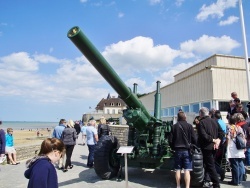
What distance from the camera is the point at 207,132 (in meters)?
6.47

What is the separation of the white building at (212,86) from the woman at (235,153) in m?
5.46

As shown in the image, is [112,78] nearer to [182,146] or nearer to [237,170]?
[182,146]

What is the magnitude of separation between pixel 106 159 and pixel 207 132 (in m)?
2.74

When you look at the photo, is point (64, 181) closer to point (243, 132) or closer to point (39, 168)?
point (243, 132)

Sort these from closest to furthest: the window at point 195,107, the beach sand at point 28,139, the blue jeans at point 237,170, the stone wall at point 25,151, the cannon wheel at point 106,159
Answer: the blue jeans at point 237,170, the cannon wheel at point 106,159, the stone wall at point 25,151, the window at point 195,107, the beach sand at point 28,139

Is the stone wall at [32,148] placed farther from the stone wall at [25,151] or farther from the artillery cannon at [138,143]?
the artillery cannon at [138,143]

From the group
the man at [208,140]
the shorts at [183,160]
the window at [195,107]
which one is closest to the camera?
the shorts at [183,160]

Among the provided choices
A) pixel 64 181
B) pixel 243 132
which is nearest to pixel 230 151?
pixel 243 132

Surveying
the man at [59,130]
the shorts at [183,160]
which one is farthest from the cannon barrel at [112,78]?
the man at [59,130]

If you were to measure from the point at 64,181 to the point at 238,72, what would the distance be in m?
9.82

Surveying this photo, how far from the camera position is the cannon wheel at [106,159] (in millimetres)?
7555

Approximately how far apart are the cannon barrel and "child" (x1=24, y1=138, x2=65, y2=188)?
7.96 feet

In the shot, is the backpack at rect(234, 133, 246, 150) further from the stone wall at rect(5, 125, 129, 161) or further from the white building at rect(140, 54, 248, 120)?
the stone wall at rect(5, 125, 129, 161)

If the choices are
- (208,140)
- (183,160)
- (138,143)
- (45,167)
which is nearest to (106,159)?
(138,143)
